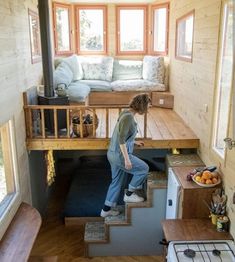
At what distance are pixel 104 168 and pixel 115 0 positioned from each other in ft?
11.2

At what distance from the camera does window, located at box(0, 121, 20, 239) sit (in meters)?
3.46

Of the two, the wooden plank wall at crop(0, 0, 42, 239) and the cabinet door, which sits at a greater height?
the wooden plank wall at crop(0, 0, 42, 239)

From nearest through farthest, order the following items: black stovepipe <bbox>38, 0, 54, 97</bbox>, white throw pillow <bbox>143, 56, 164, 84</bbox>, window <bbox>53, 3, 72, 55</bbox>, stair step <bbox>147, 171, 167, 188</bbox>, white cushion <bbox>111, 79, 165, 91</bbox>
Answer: stair step <bbox>147, 171, 167, 188</bbox>, black stovepipe <bbox>38, 0, 54, 97</bbox>, white cushion <bbox>111, 79, 165, 91</bbox>, white throw pillow <bbox>143, 56, 164, 84</bbox>, window <bbox>53, 3, 72, 55</bbox>

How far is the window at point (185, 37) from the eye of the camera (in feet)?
14.6

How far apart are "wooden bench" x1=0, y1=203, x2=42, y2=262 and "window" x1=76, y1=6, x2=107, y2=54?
13.4 feet

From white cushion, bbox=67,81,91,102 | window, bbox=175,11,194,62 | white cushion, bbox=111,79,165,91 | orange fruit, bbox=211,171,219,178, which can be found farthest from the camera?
white cushion, bbox=111,79,165,91

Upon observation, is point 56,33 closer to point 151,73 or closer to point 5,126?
point 151,73

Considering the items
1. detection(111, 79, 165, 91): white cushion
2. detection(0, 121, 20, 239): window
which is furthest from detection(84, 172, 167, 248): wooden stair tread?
detection(111, 79, 165, 91): white cushion

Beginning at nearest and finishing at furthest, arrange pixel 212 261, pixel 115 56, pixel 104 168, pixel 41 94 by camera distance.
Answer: pixel 212 261, pixel 41 94, pixel 104 168, pixel 115 56

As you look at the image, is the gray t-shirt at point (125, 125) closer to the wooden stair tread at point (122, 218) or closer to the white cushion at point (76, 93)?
the wooden stair tread at point (122, 218)

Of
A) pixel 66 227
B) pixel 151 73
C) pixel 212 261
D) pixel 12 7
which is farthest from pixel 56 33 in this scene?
pixel 212 261

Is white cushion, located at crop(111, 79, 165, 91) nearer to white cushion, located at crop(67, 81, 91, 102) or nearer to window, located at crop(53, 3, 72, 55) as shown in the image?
white cushion, located at crop(67, 81, 91, 102)

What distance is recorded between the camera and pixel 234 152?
275cm

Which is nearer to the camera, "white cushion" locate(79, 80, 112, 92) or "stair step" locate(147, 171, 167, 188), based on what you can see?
"stair step" locate(147, 171, 167, 188)
